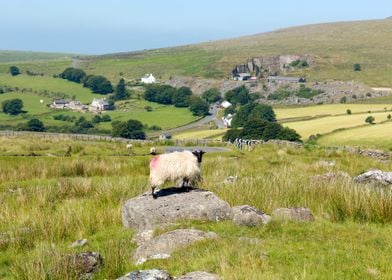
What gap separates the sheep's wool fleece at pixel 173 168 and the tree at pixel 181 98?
159339mm

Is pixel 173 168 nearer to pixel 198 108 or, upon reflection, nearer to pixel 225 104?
pixel 198 108

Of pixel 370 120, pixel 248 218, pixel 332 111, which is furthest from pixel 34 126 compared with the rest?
pixel 248 218

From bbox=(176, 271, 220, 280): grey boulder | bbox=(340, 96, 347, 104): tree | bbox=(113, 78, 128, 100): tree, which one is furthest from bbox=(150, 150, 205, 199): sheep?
bbox=(113, 78, 128, 100): tree

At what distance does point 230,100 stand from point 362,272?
17573 centimetres

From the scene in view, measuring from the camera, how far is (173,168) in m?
12.0

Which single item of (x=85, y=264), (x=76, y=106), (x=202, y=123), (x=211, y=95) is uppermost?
(x=85, y=264)

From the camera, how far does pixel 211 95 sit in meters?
190

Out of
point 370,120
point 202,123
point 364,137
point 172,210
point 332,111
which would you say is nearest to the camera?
point 172,210

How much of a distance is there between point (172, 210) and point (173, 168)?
1.04 meters

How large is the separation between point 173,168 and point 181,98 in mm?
162347

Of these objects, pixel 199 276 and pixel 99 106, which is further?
pixel 99 106

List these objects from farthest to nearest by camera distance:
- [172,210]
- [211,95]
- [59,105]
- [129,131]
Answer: [211,95], [59,105], [129,131], [172,210]

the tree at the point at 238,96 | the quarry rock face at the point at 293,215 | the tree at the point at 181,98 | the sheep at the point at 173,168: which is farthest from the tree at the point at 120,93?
the quarry rock face at the point at 293,215

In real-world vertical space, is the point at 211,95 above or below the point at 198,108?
below
